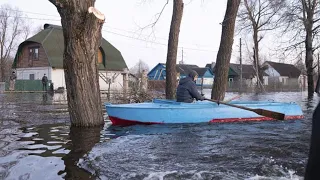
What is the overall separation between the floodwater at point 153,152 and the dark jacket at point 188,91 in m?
1.12

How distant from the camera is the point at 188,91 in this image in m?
10.7

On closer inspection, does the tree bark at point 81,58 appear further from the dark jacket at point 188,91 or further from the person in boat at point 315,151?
the person in boat at point 315,151

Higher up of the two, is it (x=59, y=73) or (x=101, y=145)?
(x=59, y=73)

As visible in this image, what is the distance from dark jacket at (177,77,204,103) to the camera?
10.6 meters

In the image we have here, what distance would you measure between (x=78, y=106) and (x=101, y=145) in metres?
2.26

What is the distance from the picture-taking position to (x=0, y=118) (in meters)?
11.0

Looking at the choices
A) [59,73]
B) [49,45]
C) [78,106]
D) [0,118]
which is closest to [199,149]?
[78,106]

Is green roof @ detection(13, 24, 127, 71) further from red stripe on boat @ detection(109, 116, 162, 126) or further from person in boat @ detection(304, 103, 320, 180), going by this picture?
person in boat @ detection(304, 103, 320, 180)

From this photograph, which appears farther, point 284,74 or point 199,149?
point 284,74

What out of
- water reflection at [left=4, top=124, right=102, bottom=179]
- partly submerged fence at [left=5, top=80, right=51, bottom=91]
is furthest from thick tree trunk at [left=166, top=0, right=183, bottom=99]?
partly submerged fence at [left=5, top=80, right=51, bottom=91]

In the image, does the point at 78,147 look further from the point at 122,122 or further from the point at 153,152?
the point at 122,122

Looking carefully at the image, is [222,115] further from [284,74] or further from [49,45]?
[284,74]

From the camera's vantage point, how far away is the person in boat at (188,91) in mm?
10617

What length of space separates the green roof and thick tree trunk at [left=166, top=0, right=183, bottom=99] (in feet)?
82.2
